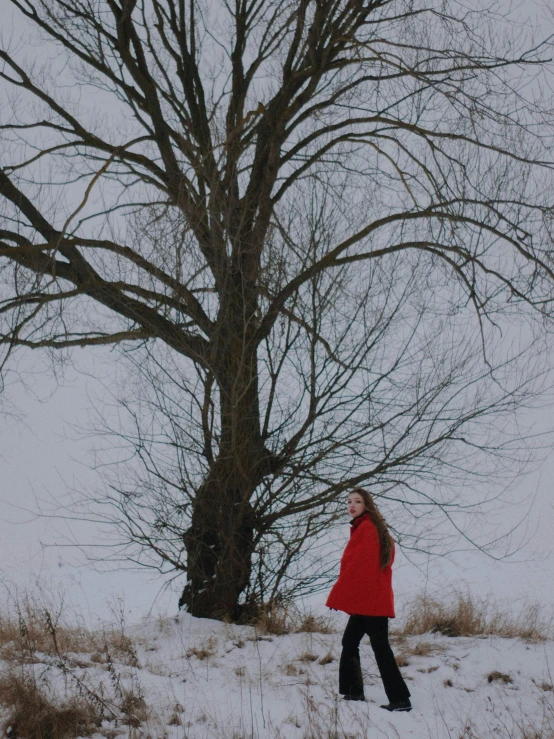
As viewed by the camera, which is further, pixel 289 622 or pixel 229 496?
pixel 229 496

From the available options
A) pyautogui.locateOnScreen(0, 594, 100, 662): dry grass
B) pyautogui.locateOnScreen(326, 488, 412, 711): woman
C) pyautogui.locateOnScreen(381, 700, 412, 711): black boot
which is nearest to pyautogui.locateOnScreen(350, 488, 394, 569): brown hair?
pyautogui.locateOnScreen(326, 488, 412, 711): woman

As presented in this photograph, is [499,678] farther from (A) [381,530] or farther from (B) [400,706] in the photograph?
(A) [381,530]

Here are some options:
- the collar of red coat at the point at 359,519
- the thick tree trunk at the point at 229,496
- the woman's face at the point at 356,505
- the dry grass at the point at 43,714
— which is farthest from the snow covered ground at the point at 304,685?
the woman's face at the point at 356,505

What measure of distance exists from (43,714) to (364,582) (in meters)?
2.33

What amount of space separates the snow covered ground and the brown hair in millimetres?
1018

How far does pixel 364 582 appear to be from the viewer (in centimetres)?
548

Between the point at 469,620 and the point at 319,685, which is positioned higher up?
the point at 469,620

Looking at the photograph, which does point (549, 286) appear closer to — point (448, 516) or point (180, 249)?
point (448, 516)

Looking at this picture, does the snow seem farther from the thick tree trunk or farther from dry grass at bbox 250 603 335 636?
the thick tree trunk

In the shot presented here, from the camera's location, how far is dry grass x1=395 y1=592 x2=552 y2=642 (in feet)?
24.4

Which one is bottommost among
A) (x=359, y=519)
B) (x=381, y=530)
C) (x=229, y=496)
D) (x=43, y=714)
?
(x=43, y=714)

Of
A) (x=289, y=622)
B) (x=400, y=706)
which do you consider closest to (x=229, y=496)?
(x=289, y=622)

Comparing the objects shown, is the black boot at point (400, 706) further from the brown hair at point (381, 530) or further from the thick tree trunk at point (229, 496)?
the thick tree trunk at point (229, 496)

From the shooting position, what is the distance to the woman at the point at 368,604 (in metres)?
5.39
